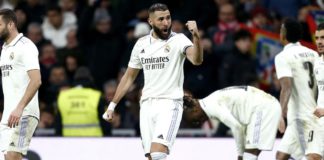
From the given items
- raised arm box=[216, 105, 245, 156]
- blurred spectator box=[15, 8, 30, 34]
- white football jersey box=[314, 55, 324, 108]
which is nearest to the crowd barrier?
raised arm box=[216, 105, 245, 156]

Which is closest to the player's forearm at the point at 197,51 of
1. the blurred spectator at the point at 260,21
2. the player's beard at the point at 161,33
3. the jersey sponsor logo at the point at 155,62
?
the jersey sponsor logo at the point at 155,62

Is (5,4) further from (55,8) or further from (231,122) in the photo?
(231,122)

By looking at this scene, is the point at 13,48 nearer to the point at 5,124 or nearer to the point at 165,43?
the point at 5,124

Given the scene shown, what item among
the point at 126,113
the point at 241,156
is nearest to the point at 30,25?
the point at 126,113

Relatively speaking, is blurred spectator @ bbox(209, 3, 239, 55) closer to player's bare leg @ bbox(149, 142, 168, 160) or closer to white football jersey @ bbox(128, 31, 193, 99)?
white football jersey @ bbox(128, 31, 193, 99)

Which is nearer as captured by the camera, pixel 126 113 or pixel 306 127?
pixel 306 127

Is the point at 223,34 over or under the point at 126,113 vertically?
over

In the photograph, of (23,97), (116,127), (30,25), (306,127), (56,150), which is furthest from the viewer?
(30,25)

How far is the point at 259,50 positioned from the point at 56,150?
398 centimetres

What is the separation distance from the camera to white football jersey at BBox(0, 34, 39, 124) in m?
13.7

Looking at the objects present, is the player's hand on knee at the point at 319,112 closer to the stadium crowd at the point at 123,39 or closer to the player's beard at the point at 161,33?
the player's beard at the point at 161,33

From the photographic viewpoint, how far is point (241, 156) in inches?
602

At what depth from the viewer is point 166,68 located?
1380 cm

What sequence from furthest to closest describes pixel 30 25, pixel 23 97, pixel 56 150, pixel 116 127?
pixel 30 25 → pixel 116 127 → pixel 56 150 → pixel 23 97
